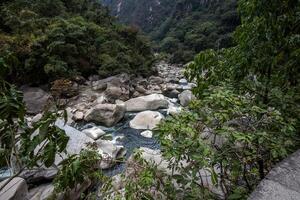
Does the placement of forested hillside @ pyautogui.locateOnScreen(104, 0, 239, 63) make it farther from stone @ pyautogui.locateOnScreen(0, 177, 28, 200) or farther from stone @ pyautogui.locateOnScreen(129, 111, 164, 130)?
stone @ pyautogui.locateOnScreen(0, 177, 28, 200)

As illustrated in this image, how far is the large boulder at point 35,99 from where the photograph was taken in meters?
11.2

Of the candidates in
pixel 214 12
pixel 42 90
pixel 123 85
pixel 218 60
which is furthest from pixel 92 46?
pixel 214 12

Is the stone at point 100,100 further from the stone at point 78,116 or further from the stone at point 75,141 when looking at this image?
the stone at point 75,141

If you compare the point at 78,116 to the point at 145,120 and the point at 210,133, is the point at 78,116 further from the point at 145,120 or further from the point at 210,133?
the point at 210,133

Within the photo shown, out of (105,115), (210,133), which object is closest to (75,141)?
(105,115)

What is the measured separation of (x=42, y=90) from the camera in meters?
12.8

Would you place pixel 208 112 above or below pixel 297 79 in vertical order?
below

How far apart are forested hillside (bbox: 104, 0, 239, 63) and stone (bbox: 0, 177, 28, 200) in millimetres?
11782

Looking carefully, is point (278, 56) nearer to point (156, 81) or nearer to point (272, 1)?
point (272, 1)

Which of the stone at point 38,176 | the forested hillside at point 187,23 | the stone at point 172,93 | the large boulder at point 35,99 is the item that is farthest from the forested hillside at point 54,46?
the stone at point 38,176

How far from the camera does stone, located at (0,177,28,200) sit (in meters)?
4.04

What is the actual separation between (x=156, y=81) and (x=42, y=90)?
788 centimetres

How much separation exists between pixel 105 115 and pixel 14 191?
18.6 ft

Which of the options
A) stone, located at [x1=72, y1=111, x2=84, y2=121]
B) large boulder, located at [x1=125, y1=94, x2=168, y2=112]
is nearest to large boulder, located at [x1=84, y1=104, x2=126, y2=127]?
stone, located at [x1=72, y1=111, x2=84, y2=121]
